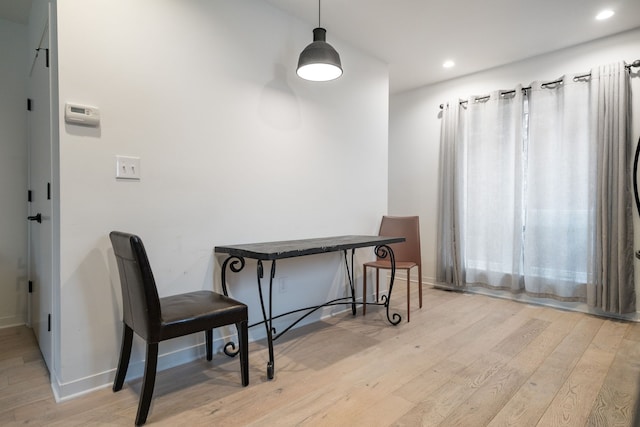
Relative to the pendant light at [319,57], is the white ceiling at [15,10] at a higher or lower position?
higher

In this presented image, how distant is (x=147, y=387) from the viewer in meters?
1.55

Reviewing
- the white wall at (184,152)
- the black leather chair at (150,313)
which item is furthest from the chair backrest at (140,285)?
the white wall at (184,152)

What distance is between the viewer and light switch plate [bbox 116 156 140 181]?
1.93 metres

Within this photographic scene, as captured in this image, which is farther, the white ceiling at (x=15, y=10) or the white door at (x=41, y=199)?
the white ceiling at (x=15, y=10)

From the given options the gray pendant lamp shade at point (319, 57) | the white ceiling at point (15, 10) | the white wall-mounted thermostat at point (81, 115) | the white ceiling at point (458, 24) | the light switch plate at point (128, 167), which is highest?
the white ceiling at point (458, 24)

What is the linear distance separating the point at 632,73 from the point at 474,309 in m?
2.52

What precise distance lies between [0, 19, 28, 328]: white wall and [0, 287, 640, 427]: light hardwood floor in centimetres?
29

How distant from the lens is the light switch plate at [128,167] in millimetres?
1931

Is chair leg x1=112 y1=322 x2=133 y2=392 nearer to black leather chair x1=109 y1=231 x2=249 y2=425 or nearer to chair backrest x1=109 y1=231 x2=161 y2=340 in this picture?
black leather chair x1=109 y1=231 x2=249 y2=425

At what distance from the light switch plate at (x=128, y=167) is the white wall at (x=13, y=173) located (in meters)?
1.69

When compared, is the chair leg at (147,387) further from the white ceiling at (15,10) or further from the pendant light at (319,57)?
the white ceiling at (15,10)

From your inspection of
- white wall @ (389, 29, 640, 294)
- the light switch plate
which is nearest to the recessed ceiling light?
white wall @ (389, 29, 640, 294)

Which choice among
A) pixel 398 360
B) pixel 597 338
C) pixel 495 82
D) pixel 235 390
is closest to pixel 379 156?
pixel 495 82

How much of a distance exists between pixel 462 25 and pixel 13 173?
4.04 metres
